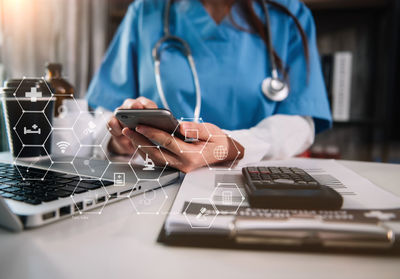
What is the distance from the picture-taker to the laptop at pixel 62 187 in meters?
0.22

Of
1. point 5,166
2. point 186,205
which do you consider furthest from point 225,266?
point 5,166

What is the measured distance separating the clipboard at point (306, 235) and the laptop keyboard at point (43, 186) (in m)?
0.12

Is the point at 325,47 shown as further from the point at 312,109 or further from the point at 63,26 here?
the point at 63,26

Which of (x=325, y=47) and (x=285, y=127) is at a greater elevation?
(x=325, y=47)

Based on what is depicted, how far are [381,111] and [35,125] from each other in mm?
1201

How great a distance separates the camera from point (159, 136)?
0.36 m

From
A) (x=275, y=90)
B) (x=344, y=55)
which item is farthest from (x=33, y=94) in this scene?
(x=344, y=55)

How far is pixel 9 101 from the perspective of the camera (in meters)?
0.41
